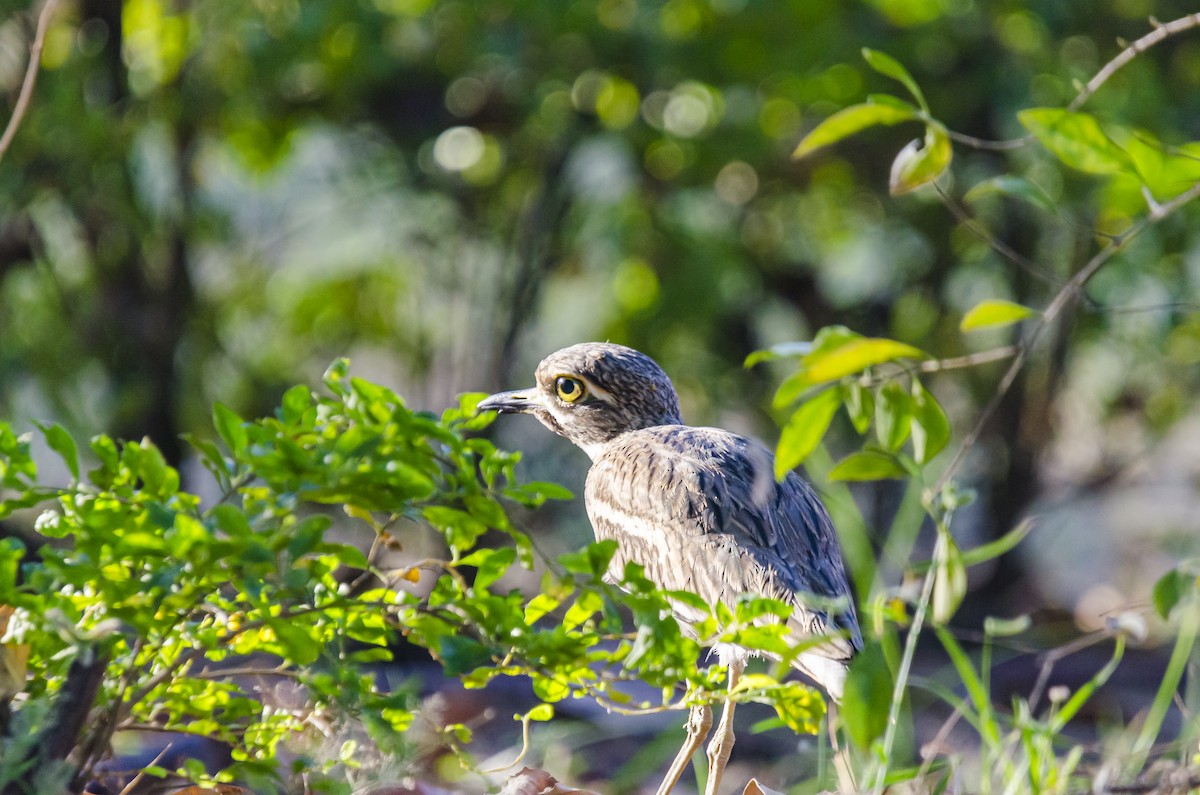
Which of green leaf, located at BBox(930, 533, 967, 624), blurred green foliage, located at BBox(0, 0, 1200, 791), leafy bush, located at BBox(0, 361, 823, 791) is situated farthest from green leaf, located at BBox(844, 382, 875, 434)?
blurred green foliage, located at BBox(0, 0, 1200, 791)

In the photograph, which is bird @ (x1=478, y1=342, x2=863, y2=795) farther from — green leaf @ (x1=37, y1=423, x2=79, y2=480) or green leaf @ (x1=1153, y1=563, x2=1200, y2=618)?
green leaf @ (x1=37, y1=423, x2=79, y2=480)

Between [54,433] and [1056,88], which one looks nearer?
[54,433]

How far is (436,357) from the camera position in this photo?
6227 mm

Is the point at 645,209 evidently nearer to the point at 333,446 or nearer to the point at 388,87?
the point at 388,87

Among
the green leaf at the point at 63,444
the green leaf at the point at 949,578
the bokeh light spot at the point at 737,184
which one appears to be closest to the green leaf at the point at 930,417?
the green leaf at the point at 949,578

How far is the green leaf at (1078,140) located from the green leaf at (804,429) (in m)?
0.55

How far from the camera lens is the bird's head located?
352 cm

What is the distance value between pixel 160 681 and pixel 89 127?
3637mm

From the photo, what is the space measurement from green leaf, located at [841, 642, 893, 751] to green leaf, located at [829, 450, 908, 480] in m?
0.32

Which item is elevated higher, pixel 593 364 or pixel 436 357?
pixel 593 364

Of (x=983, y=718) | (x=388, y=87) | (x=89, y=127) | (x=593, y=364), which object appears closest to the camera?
(x=983, y=718)

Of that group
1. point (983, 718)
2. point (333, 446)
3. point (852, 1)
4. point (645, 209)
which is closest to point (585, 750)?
point (983, 718)

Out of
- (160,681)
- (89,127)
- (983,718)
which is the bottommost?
(983,718)

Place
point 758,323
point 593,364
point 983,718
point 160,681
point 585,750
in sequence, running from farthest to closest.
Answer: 1. point 758,323
2. point 585,750
3. point 593,364
4. point 983,718
5. point 160,681
